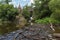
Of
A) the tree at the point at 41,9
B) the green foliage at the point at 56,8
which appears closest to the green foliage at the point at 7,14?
the tree at the point at 41,9

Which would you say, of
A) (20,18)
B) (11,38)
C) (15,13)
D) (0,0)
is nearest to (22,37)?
(11,38)

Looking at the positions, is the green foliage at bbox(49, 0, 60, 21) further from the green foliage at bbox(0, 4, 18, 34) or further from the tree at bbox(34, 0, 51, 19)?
the green foliage at bbox(0, 4, 18, 34)

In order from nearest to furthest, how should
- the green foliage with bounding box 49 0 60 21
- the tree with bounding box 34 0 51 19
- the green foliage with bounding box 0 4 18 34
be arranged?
the green foliage with bounding box 49 0 60 21, the tree with bounding box 34 0 51 19, the green foliage with bounding box 0 4 18 34

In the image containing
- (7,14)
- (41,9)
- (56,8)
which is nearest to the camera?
(56,8)

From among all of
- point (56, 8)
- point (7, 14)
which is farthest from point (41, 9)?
point (7, 14)

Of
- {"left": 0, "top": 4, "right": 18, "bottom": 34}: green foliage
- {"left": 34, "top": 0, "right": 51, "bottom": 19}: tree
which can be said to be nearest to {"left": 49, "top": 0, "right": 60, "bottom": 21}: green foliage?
{"left": 34, "top": 0, "right": 51, "bottom": 19}: tree

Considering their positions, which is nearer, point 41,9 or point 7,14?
point 41,9

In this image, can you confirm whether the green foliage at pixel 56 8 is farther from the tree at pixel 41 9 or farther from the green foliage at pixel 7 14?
the green foliage at pixel 7 14

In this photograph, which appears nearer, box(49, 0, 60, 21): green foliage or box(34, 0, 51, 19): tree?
box(49, 0, 60, 21): green foliage

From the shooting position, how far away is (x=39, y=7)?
1891 cm

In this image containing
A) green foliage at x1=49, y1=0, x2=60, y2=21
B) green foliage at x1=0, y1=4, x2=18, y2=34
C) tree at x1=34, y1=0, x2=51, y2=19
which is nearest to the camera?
green foliage at x1=49, y1=0, x2=60, y2=21

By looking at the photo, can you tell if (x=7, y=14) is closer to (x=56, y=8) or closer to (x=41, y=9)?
(x=41, y=9)

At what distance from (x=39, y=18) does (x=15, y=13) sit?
296cm

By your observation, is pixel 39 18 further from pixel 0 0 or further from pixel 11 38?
pixel 11 38
